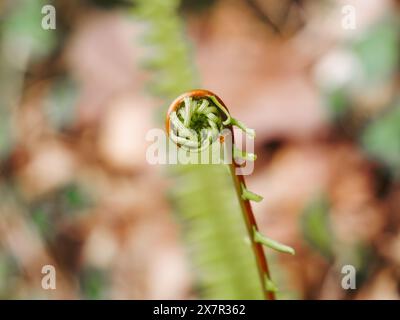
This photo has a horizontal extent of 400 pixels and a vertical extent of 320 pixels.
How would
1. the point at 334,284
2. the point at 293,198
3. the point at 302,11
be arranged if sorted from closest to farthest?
1. the point at 334,284
2. the point at 293,198
3. the point at 302,11

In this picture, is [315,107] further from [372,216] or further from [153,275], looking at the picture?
[153,275]

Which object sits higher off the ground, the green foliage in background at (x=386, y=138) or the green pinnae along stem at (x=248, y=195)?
the green foliage in background at (x=386, y=138)

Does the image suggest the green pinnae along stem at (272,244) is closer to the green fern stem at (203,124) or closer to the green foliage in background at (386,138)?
the green fern stem at (203,124)

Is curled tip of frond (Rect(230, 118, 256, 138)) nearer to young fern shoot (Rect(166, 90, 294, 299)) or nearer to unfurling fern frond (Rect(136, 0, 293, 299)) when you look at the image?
young fern shoot (Rect(166, 90, 294, 299))

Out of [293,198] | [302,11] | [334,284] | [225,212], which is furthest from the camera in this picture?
[302,11]

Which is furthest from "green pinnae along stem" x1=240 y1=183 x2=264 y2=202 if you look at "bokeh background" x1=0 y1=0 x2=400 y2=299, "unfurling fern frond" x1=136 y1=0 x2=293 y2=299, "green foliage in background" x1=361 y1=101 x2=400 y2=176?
"green foliage in background" x1=361 y1=101 x2=400 y2=176

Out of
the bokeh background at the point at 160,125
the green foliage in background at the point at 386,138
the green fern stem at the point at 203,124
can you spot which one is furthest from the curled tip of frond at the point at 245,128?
the green foliage in background at the point at 386,138

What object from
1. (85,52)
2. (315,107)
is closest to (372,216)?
(315,107)

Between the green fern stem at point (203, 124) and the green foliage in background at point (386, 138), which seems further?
the green foliage in background at point (386, 138)
